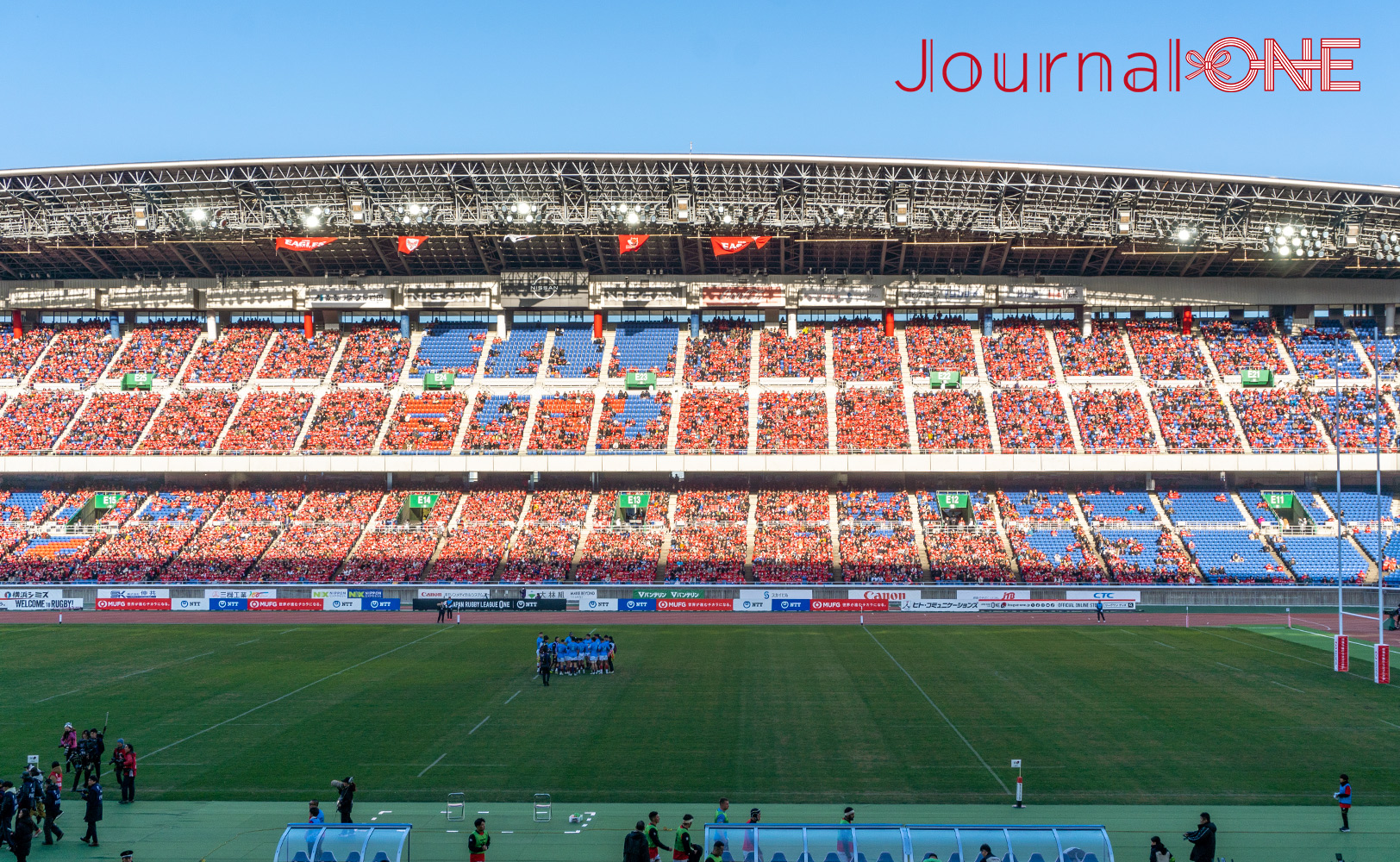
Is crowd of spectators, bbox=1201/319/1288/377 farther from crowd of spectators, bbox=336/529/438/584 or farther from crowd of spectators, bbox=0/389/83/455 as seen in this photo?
crowd of spectators, bbox=0/389/83/455

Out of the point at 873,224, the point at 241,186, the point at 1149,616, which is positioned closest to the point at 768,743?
the point at 1149,616

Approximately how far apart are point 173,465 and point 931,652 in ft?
148

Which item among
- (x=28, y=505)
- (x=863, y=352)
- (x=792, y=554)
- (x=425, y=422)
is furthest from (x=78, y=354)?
(x=863, y=352)

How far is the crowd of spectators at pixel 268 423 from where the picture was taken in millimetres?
60406

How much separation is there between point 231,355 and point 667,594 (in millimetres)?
35450

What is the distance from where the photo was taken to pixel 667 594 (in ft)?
170

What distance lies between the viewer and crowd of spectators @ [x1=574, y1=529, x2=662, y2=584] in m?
53.5

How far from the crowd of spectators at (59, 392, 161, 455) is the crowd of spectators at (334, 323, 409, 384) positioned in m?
11.5

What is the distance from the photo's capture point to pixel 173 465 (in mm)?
59750

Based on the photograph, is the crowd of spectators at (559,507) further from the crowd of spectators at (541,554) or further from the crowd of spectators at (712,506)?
the crowd of spectators at (712,506)

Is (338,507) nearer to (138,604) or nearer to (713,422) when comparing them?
(138,604)

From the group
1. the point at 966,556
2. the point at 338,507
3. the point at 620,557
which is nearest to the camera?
the point at 966,556

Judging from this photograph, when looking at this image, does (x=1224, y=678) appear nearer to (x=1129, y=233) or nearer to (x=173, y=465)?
(x=1129, y=233)

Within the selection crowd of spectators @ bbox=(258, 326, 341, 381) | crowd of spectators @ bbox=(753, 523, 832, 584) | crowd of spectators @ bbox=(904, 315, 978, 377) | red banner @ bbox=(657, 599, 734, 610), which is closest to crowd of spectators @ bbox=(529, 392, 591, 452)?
crowd of spectators @ bbox=(753, 523, 832, 584)
